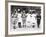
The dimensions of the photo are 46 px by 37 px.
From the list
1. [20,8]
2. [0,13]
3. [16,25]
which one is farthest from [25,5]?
[0,13]

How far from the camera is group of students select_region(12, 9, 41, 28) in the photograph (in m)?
1.58

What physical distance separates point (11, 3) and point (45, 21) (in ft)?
2.34

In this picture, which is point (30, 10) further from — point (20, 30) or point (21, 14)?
point (20, 30)

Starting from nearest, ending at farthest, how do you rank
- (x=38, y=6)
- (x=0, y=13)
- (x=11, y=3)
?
(x=0, y=13) < (x=11, y=3) < (x=38, y=6)

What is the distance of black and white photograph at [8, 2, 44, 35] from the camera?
1568 mm

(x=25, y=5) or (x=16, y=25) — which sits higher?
(x=25, y=5)

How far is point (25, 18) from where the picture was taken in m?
1.63

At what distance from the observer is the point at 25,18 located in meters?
1.63

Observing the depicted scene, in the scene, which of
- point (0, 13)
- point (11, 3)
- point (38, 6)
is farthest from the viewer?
point (38, 6)

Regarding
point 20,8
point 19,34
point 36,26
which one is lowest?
point 19,34

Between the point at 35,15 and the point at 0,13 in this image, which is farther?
the point at 35,15

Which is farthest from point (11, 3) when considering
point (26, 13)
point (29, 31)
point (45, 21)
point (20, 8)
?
point (45, 21)

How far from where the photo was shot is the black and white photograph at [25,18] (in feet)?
5.15

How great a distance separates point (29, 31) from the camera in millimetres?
1630
